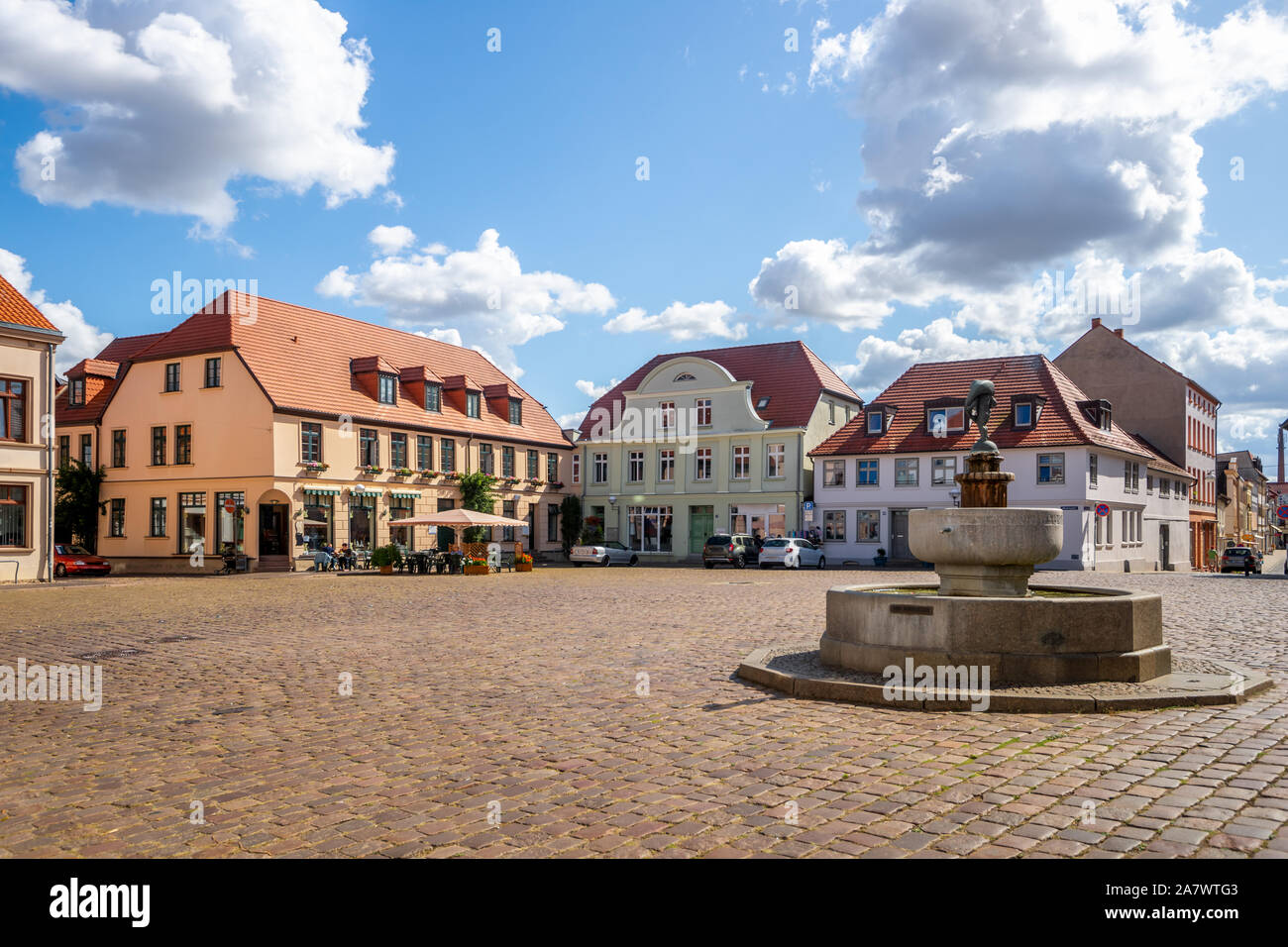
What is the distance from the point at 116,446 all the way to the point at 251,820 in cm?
4440

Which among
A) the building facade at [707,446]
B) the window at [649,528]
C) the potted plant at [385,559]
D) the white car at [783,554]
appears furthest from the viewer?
the window at [649,528]

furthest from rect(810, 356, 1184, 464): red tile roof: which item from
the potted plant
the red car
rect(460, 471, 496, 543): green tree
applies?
the red car

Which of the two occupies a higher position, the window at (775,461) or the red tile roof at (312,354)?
the red tile roof at (312,354)

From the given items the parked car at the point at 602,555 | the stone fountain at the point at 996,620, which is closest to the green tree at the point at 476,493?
the parked car at the point at 602,555

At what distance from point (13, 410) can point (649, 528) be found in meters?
32.5

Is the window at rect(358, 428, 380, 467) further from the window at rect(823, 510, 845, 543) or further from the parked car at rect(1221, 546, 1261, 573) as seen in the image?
the parked car at rect(1221, 546, 1261, 573)

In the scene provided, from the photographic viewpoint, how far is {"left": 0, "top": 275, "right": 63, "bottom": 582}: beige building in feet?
100

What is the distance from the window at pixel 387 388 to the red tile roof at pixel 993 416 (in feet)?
66.9

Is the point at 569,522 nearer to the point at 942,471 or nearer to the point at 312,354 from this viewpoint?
the point at 312,354

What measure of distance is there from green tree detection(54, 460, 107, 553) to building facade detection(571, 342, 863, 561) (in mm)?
24687

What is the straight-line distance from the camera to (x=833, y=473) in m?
49.6

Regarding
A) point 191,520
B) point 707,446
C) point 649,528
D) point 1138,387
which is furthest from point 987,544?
point 1138,387

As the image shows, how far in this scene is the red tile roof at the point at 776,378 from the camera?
53031mm

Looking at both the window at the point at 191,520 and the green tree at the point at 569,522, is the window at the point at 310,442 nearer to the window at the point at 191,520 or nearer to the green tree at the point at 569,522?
the window at the point at 191,520
